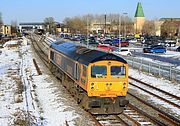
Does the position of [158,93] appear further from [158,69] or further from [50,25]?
[50,25]

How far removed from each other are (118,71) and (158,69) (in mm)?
15617

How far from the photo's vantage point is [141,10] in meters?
173

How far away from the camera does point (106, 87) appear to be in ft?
54.0

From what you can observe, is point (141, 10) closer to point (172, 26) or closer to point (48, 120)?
point (172, 26)

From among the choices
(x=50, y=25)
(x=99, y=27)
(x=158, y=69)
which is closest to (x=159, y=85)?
(x=158, y=69)

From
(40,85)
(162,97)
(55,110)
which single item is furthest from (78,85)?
(40,85)

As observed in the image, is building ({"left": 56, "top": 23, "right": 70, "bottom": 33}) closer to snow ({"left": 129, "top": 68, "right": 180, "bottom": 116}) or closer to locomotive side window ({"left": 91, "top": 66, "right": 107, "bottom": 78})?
snow ({"left": 129, "top": 68, "right": 180, "bottom": 116})

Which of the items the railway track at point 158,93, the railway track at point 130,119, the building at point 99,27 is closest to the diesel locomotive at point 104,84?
the railway track at point 130,119

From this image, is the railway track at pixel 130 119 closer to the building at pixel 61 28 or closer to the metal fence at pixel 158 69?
the metal fence at pixel 158 69

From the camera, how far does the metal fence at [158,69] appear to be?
28534mm

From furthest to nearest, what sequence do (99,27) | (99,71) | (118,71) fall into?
(99,27)
(118,71)
(99,71)

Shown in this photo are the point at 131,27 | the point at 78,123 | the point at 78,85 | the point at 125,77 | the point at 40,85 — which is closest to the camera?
the point at 78,123

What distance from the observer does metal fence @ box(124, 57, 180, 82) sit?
2853 centimetres

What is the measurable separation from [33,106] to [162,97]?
792 centimetres
